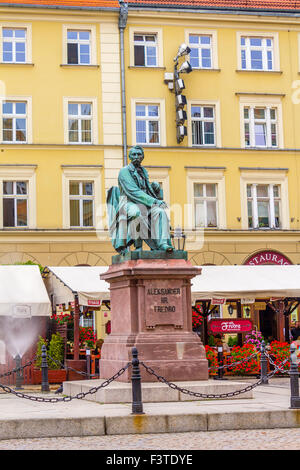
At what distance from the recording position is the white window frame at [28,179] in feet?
94.7

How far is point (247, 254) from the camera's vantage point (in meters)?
30.1

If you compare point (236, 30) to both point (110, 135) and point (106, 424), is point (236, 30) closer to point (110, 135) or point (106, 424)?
point (110, 135)

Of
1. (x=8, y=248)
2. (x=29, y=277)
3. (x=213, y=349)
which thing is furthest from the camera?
(x=8, y=248)

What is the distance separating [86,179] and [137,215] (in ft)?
53.4

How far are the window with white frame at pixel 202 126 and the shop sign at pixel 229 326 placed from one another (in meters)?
11.1

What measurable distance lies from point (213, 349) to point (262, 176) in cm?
1166

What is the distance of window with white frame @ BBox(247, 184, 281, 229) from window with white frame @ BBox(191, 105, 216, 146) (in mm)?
2280

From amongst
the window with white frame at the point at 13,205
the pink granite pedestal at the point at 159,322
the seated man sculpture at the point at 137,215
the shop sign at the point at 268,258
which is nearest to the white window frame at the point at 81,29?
the window with white frame at the point at 13,205

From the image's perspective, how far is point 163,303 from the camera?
1304 cm

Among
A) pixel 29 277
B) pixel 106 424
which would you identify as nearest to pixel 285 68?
pixel 29 277

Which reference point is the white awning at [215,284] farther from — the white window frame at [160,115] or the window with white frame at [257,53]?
the window with white frame at [257,53]
